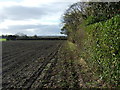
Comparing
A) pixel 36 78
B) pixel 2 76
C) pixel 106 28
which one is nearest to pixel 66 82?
pixel 36 78

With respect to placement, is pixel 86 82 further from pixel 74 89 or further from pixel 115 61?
pixel 115 61

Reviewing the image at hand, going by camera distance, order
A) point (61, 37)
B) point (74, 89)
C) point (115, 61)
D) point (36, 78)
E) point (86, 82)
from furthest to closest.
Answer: point (61, 37) < point (36, 78) < point (86, 82) < point (74, 89) < point (115, 61)

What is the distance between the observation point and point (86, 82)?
6.93 m

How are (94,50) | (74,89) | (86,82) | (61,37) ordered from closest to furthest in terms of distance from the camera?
(74,89)
(86,82)
(94,50)
(61,37)

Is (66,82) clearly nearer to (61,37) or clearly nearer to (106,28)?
(106,28)

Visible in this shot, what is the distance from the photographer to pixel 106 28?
640 centimetres

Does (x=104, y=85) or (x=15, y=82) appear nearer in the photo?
(x=104, y=85)

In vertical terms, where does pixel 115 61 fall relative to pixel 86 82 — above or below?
above

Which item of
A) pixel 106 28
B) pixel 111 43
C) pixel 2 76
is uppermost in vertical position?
pixel 106 28

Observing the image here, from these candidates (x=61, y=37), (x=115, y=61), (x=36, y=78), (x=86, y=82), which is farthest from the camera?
(x=61, y=37)

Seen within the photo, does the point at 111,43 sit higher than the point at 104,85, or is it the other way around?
the point at 111,43

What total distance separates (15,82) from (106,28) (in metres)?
4.01

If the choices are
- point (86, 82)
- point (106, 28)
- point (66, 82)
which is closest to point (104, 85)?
point (86, 82)

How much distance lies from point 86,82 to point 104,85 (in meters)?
0.77
